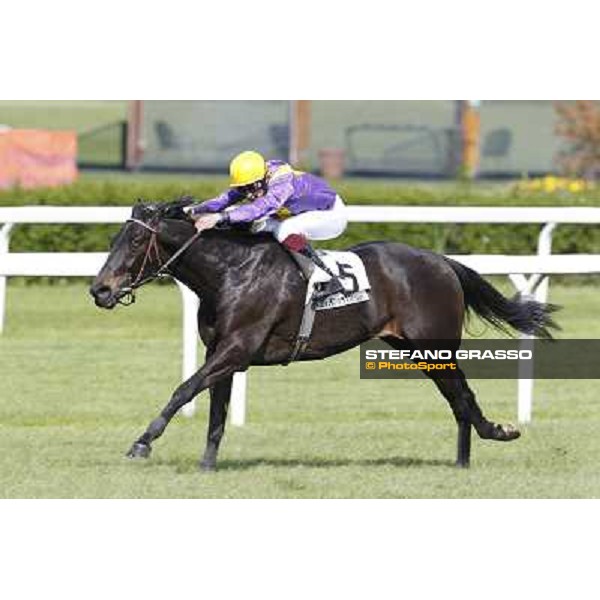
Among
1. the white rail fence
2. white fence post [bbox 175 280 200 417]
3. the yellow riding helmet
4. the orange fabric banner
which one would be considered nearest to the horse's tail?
the white rail fence

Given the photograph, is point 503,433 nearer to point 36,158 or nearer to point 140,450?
point 140,450

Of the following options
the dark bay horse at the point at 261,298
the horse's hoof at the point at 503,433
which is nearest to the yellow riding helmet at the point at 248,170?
the dark bay horse at the point at 261,298

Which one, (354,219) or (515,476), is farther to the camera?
(354,219)

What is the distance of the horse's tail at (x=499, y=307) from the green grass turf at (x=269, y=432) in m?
0.59

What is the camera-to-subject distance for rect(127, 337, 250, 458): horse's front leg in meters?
7.17

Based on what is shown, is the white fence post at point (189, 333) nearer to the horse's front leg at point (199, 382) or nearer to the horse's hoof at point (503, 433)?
the horse's front leg at point (199, 382)

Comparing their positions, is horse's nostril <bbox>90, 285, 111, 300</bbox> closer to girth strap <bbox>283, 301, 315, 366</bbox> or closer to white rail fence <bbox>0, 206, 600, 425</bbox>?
girth strap <bbox>283, 301, 315, 366</bbox>

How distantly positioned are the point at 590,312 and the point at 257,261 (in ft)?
23.3

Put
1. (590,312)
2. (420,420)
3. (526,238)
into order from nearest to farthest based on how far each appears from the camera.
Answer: (420,420)
(590,312)
(526,238)

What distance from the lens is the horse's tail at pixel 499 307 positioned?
7.97 metres

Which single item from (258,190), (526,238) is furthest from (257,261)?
(526,238)

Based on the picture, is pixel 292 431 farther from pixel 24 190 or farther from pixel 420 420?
pixel 24 190

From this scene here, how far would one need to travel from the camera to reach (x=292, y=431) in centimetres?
874

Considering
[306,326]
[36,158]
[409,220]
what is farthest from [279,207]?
[36,158]
